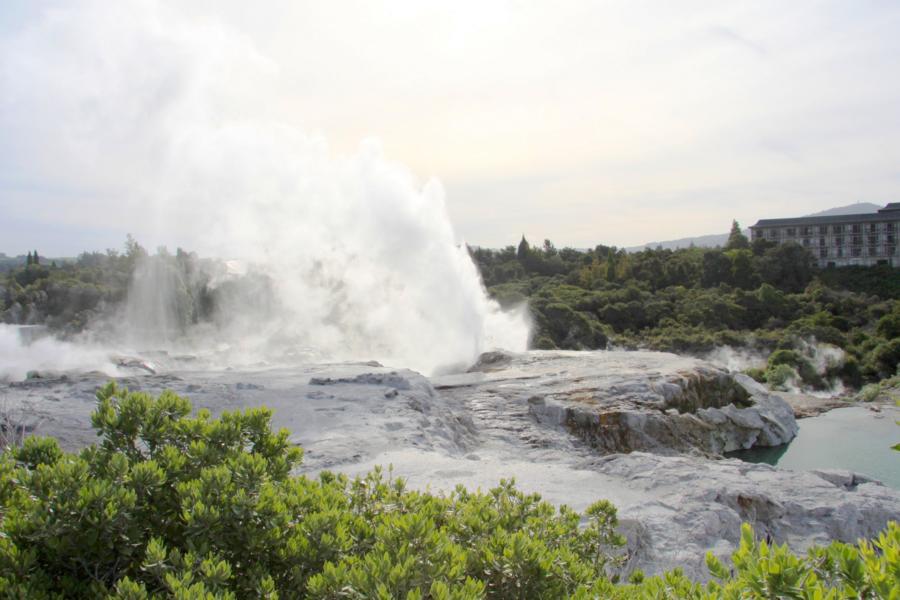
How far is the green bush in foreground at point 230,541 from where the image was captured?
8.17ft

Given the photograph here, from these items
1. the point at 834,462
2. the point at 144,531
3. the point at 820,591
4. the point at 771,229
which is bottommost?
the point at 834,462

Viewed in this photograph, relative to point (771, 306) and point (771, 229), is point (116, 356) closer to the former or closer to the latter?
point (771, 306)

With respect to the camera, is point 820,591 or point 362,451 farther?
point 362,451

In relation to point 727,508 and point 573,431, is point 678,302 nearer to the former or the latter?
point 573,431

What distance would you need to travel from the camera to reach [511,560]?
286 cm

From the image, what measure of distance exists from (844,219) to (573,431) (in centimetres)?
5739

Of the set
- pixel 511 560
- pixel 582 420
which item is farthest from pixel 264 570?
pixel 582 420

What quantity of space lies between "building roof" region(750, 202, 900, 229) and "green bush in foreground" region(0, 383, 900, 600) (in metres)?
64.5

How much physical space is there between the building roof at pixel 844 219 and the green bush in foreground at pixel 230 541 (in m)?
64.5

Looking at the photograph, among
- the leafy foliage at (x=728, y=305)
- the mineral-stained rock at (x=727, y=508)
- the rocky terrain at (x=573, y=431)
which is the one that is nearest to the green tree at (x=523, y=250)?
the leafy foliage at (x=728, y=305)

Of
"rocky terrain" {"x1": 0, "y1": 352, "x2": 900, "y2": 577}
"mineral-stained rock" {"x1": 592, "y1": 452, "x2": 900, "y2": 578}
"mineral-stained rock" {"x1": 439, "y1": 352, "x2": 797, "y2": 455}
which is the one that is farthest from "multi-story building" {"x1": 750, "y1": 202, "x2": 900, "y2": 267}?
"mineral-stained rock" {"x1": 592, "y1": 452, "x2": 900, "y2": 578}

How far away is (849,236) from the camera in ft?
190

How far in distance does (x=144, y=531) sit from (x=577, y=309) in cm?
4152

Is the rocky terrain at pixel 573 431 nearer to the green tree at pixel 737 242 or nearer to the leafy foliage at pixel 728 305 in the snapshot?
the leafy foliage at pixel 728 305
